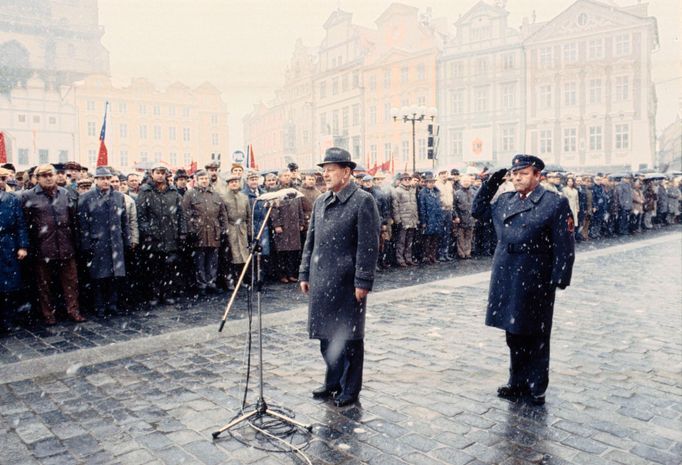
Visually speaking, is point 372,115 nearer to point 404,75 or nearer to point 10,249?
point 404,75

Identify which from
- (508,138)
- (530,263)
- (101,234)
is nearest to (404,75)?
(508,138)

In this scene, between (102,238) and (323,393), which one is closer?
(323,393)

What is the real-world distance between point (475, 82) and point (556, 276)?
4462 cm

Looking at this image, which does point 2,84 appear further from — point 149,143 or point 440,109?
point 440,109

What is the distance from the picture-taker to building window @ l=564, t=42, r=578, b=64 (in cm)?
4208

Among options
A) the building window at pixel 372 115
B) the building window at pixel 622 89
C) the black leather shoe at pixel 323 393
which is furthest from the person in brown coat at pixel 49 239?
the building window at pixel 372 115

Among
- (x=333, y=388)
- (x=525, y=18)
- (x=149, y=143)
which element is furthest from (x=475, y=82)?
(x=333, y=388)

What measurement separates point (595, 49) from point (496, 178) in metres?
41.8

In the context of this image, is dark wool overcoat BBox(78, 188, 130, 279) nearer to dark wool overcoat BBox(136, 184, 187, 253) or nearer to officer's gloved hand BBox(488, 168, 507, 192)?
dark wool overcoat BBox(136, 184, 187, 253)

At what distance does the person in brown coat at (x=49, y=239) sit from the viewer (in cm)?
790

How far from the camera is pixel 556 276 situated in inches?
182

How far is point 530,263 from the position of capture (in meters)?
4.80

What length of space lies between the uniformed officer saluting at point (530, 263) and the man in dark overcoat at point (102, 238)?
5637 mm

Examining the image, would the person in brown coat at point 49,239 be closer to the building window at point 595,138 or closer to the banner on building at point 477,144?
the banner on building at point 477,144
